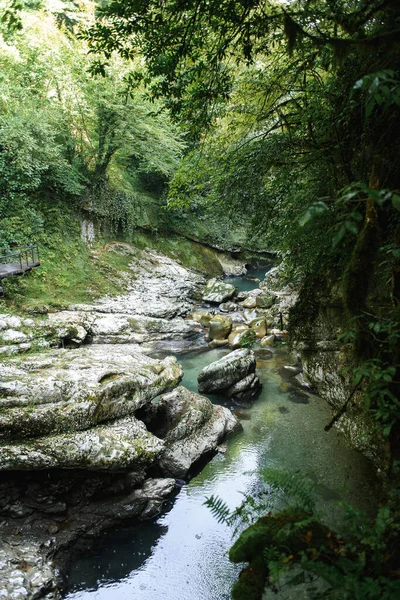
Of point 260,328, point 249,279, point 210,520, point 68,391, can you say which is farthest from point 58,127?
point 210,520

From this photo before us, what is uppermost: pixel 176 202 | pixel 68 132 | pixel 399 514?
pixel 68 132

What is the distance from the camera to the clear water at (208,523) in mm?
4734

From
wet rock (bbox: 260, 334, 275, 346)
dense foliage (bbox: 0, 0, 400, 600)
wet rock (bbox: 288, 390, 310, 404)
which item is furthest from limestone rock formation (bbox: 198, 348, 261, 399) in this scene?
dense foliage (bbox: 0, 0, 400, 600)

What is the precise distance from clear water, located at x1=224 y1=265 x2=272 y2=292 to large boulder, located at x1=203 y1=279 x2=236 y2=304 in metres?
2.23

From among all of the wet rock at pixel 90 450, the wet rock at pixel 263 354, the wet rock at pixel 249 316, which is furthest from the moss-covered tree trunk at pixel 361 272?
the wet rock at pixel 249 316

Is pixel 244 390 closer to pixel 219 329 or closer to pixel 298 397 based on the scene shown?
pixel 298 397

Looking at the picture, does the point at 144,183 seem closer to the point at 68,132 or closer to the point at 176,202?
the point at 68,132

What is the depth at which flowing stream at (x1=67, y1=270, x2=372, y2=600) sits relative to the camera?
474 cm

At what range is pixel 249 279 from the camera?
912 inches

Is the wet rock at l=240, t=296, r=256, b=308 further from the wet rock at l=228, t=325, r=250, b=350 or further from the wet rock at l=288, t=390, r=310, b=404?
the wet rock at l=288, t=390, r=310, b=404

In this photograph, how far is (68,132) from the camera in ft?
52.9

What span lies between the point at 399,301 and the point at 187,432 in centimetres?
553

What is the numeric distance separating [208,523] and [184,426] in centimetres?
195

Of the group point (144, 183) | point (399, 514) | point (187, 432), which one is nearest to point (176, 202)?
point (187, 432)
